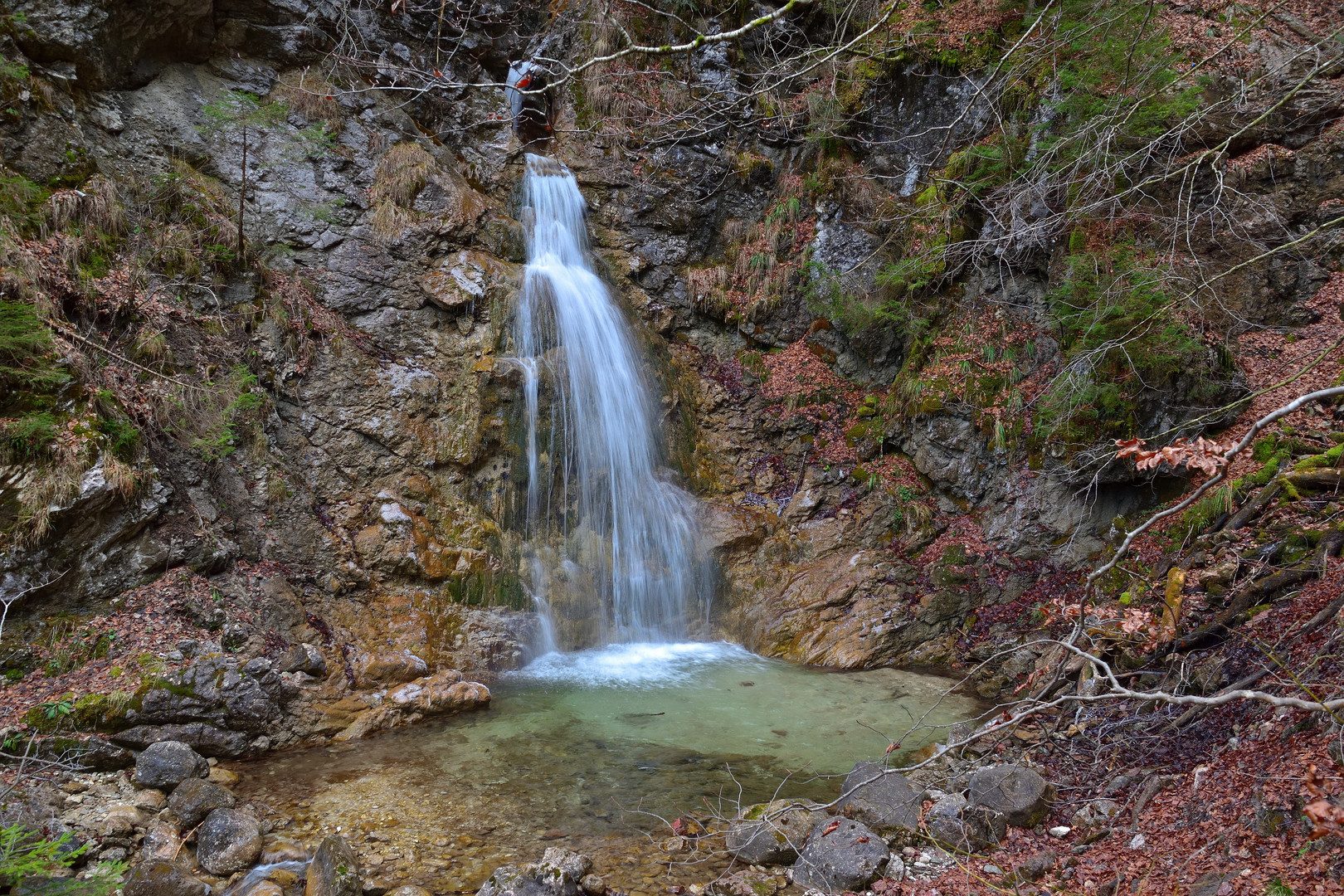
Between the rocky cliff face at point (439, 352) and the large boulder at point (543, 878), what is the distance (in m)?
3.71

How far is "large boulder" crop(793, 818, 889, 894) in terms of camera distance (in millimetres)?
3500

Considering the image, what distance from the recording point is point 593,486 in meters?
9.16

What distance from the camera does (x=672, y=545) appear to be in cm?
931

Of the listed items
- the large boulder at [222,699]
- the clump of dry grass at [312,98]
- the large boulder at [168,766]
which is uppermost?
the clump of dry grass at [312,98]

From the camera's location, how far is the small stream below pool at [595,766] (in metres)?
4.07

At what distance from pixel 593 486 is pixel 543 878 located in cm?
588

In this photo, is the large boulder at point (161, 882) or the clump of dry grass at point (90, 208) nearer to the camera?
the large boulder at point (161, 882)

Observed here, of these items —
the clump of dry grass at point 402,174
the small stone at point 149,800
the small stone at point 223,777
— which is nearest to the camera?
the small stone at point 149,800

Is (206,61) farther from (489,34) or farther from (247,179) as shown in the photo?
(489,34)

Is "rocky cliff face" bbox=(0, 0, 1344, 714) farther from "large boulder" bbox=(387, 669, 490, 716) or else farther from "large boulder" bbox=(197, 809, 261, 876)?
"large boulder" bbox=(197, 809, 261, 876)

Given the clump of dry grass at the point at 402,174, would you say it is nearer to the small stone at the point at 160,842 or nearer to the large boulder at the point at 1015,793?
the small stone at the point at 160,842

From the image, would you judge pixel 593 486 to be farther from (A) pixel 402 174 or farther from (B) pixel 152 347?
(A) pixel 402 174

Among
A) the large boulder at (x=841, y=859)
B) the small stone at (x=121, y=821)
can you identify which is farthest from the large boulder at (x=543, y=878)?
the small stone at (x=121, y=821)

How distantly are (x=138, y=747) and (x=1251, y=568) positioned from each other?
7.86 meters
